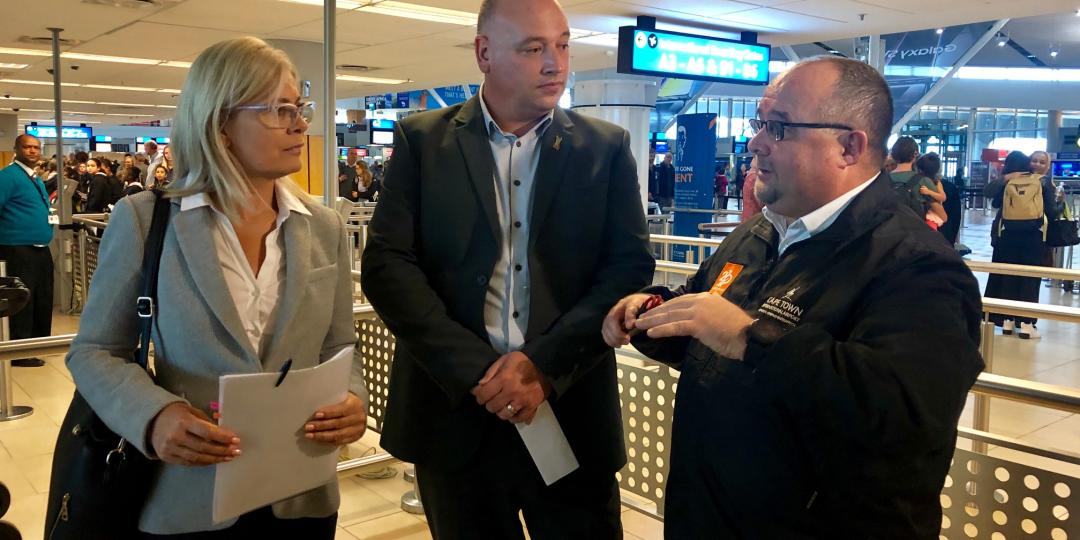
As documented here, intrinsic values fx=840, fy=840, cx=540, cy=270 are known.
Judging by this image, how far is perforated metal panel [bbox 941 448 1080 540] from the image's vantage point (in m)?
1.78

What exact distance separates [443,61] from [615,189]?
1075 centimetres

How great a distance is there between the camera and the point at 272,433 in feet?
5.06

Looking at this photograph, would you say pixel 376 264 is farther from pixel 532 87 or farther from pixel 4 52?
pixel 4 52

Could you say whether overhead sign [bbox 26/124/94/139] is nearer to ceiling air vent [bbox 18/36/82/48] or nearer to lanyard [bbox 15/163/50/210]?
ceiling air vent [bbox 18/36/82/48]

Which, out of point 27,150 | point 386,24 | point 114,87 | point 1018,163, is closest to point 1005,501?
point 27,150

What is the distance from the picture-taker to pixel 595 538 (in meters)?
1.82

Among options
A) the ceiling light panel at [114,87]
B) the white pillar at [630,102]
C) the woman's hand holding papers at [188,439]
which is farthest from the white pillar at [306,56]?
the woman's hand holding papers at [188,439]

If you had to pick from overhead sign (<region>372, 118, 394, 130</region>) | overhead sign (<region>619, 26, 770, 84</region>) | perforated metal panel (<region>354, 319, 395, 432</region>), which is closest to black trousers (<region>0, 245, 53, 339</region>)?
perforated metal panel (<region>354, 319, 395, 432</region>)

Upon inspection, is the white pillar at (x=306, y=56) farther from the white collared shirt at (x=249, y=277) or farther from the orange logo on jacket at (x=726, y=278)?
the orange logo on jacket at (x=726, y=278)

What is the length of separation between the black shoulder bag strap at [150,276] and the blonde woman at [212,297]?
0.01 m

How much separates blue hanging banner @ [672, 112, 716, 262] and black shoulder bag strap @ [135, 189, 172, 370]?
12127mm

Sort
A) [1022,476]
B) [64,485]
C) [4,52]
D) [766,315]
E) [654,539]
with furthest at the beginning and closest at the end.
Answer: [4,52], [654,539], [1022,476], [64,485], [766,315]

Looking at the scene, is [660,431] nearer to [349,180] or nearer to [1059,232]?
[1059,232]

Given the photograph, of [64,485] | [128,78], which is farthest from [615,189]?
[128,78]
